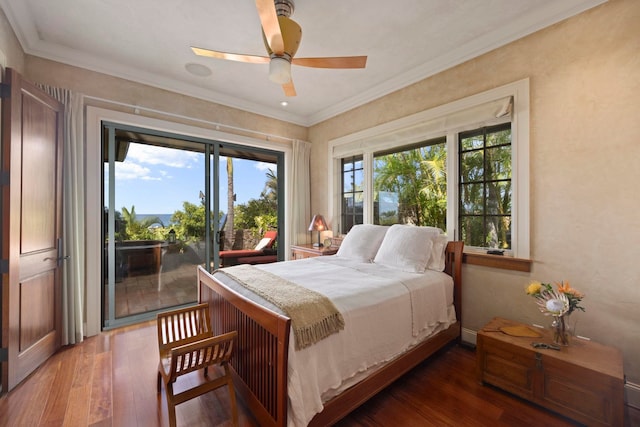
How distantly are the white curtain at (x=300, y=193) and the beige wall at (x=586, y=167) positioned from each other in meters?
2.76

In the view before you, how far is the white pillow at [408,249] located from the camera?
99.1 inches

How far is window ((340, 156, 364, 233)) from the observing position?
3977 millimetres

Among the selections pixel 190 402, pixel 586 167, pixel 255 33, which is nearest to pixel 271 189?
pixel 255 33

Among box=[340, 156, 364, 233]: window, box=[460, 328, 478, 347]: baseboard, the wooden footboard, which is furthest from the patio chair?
box=[460, 328, 478, 347]: baseboard

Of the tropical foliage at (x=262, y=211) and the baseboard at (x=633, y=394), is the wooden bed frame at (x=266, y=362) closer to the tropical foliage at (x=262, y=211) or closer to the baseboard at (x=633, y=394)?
the baseboard at (x=633, y=394)

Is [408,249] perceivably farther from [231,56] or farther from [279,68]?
[231,56]

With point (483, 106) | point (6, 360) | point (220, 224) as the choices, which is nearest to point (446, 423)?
point (483, 106)

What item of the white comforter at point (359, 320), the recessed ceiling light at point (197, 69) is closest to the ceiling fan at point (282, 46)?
the recessed ceiling light at point (197, 69)

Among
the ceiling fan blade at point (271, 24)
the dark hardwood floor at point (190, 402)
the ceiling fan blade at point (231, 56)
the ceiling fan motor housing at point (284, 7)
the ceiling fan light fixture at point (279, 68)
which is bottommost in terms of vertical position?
the dark hardwood floor at point (190, 402)

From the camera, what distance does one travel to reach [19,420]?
168 centimetres

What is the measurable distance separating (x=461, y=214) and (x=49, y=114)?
400cm

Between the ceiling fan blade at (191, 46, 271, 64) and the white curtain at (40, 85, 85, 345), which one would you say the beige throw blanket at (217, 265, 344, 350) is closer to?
the ceiling fan blade at (191, 46, 271, 64)

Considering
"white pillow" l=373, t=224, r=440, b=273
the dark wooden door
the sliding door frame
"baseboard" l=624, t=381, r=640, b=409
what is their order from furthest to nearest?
the sliding door frame < "white pillow" l=373, t=224, r=440, b=273 < the dark wooden door < "baseboard" l=624, t=381, r=640, b=409

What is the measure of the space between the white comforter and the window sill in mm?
328
